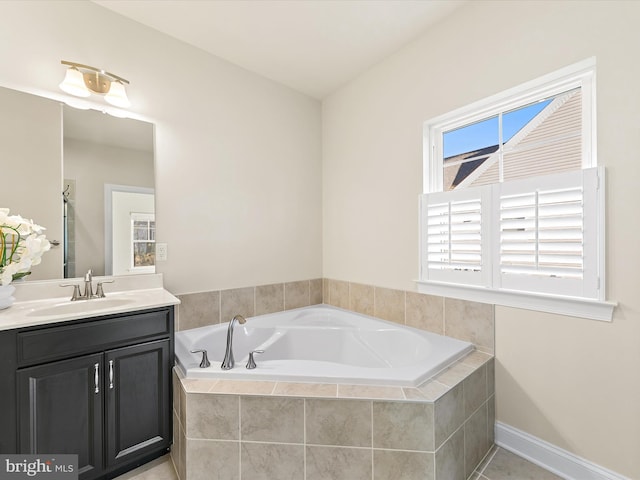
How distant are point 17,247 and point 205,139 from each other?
130 cm

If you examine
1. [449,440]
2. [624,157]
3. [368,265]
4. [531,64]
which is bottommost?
[449,440]

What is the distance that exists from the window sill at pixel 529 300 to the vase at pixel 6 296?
2.34 m

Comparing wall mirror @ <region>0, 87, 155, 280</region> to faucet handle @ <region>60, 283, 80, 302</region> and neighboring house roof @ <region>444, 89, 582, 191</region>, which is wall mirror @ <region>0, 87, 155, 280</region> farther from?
neighboring house roof @ <region>444, 89, 582, 191</region>

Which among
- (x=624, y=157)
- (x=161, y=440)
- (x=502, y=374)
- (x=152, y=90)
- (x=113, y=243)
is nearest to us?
(x=624, y=157)

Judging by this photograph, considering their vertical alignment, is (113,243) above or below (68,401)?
above

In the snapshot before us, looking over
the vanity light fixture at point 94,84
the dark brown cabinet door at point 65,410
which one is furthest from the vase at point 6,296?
the vanity light fixture at point 94,84

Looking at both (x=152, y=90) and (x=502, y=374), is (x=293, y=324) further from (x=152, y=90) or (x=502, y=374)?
(x=152, y=90)

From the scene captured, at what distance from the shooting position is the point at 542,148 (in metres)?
1.65

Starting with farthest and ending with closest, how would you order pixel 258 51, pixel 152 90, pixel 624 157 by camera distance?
pixel 258 51 → pixel 152 90 → pixel 624 157

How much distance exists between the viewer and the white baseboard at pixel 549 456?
142 cm

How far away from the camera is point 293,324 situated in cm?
250

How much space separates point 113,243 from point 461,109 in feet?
7.89

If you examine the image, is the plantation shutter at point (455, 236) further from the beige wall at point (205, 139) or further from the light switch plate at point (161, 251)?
the light switch plate at point (161, 251)

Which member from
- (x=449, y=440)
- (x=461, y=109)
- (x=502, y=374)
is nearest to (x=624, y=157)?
(x=461, y=109)
